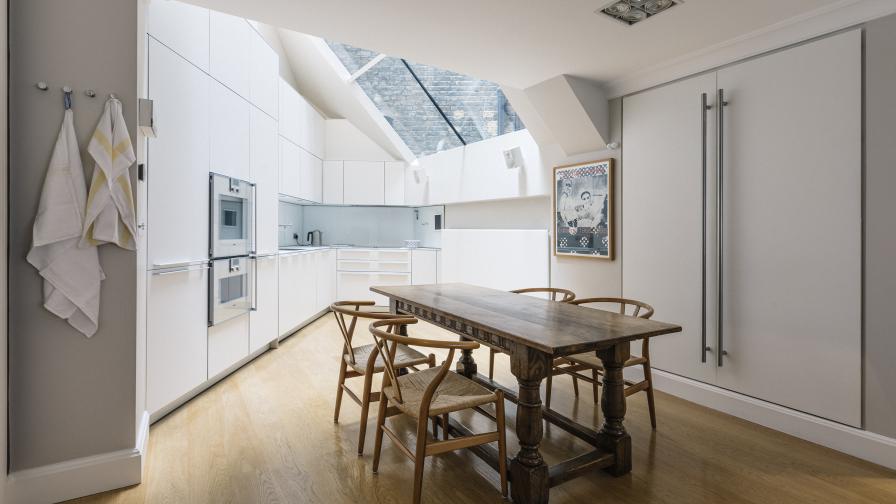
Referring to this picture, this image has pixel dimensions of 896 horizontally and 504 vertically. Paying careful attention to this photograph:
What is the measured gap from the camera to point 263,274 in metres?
3.90

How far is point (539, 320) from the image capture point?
6.77 ft

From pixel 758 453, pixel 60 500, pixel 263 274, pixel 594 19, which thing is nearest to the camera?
pixel 60 500

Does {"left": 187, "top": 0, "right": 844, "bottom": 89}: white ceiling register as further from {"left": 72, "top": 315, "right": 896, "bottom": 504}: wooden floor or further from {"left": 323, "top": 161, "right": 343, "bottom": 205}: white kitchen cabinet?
{"left": 323, "top": 161, "right": 343, "bottom": 205}: white kitchen cabinet

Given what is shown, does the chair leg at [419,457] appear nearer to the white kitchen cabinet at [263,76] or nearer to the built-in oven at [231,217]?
the built-in oven at [231,217]

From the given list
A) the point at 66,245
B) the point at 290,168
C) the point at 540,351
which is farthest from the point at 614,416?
the point at 290,168

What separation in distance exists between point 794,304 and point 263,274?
3.85 metres

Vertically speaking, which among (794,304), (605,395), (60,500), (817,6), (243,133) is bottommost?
(60,500)

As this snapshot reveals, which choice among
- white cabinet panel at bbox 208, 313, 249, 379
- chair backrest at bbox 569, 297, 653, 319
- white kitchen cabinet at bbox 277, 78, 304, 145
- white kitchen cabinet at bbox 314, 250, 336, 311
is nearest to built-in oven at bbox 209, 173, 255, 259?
white cabinet panel at bbox 208, 313, 249, 379

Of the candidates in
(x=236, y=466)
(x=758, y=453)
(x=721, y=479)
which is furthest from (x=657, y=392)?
(x=236, y=466)

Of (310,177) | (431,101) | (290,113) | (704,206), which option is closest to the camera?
(704,206)

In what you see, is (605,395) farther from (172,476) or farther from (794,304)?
(172,476)

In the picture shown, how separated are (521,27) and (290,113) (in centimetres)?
322

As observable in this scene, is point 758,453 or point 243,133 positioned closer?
point 758,453

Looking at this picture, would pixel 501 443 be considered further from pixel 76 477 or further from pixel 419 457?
pixel 76 477
